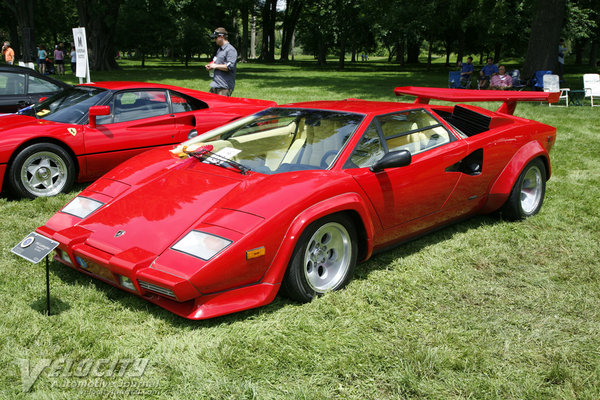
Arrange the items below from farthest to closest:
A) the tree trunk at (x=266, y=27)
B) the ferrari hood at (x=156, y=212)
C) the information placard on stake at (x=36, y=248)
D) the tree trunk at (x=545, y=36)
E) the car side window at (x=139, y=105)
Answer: the tree trunk at (x=266, y=27)
the tree trunk at (x=545, y=36)
the car side window at (x=139, y=105)
the ferrari hood at (x=156, y=212)
the information placard on stake at (x=36, y=248)

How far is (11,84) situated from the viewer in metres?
8.00

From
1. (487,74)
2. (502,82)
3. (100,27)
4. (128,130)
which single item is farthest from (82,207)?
(100,27)

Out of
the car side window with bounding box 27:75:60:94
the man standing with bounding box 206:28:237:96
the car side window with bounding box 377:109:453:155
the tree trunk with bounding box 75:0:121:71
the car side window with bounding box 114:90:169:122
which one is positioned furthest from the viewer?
the tree trunk with bounding box 75:0:121:71

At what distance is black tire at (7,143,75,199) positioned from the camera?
221 inches

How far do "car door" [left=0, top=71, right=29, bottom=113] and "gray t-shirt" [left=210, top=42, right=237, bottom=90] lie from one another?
287 cm

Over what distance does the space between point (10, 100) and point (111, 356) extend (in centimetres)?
636

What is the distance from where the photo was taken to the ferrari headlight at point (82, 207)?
149 inches

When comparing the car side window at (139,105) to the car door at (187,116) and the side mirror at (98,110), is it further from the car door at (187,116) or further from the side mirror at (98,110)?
the side mirror at (98,110)

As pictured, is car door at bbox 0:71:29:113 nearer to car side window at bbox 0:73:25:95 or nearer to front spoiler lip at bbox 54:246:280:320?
car side window at bbox 0:73:25:95

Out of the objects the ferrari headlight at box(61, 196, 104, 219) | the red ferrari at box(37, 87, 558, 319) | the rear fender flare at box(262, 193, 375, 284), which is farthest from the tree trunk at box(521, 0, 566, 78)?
the ferrari headlight at box(61, 196, 104, 219)

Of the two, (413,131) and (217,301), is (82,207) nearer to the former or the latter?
(217,301)

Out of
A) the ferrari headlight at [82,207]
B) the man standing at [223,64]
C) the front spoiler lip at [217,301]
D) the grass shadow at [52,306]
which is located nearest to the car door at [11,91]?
the man standing at [223,64]

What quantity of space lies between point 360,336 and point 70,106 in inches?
192

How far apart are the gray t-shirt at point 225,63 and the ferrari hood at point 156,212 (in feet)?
17.8
